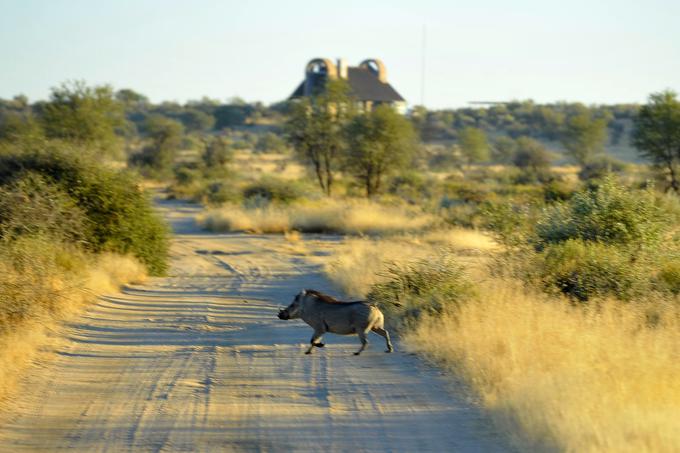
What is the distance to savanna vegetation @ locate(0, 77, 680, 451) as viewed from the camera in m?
7.32

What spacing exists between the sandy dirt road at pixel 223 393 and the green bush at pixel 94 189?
334 centimetres

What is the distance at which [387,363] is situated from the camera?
33.0 feet

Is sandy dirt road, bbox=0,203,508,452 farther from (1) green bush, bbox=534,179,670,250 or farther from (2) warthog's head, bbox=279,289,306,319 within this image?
(1) green bush, bbox=534,179,670,250

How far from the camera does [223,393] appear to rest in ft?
28.8

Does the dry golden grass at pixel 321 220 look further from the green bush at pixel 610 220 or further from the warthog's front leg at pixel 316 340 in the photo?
the warthog's front leg at pixel 316 340

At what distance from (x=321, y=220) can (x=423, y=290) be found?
1839 cm

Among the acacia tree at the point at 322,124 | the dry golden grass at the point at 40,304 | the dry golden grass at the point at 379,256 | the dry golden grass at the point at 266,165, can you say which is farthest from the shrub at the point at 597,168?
the dry golden grass at the point at 40,304

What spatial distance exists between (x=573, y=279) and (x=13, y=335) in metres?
8.07

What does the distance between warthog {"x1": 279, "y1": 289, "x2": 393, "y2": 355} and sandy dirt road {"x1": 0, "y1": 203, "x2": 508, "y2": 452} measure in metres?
0.33

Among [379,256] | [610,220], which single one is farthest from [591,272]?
[379,256]

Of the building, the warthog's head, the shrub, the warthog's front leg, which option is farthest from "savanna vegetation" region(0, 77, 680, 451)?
the building

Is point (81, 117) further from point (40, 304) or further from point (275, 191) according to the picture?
point (40, 304)

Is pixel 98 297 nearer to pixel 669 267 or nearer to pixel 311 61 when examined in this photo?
pixel 669 267

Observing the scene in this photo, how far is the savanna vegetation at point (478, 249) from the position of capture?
7.32 m
